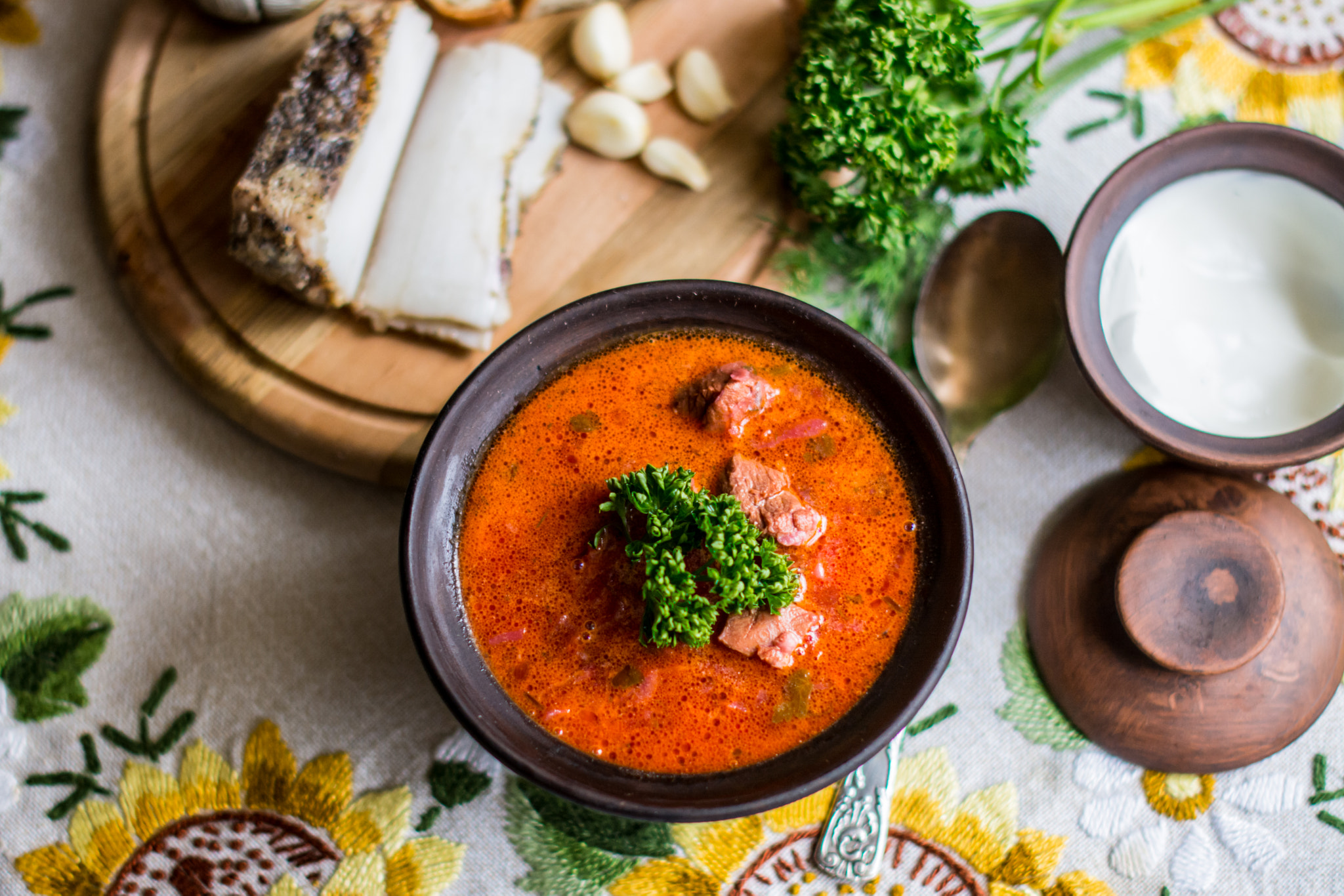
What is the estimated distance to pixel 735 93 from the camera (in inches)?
111

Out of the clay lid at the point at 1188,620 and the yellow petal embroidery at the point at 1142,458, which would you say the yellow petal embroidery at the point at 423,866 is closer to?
the clay lid at the point at 1188,620

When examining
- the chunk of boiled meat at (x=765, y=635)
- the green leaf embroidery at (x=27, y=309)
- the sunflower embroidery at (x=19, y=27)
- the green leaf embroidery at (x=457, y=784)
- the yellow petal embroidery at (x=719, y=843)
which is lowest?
the yellow petal embroidery at (x=719, y=843)

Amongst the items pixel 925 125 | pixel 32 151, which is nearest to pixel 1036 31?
pixel 925 125

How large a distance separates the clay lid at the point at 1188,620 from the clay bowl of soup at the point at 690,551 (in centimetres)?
76

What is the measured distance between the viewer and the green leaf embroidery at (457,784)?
8.60ft

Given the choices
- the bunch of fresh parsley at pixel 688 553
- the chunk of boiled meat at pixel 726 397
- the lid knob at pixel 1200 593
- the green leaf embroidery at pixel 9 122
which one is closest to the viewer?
the bunch of fresh parsley at pixel 688 553

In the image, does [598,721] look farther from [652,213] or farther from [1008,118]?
[1008,118]

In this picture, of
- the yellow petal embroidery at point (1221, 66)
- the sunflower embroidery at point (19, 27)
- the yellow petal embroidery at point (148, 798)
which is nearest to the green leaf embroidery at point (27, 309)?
the sunflower embroidery at point (19, 27)

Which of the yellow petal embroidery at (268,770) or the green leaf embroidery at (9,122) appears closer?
the yellow petal embroidery at (268,770)

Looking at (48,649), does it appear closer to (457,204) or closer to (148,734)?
(148,734)

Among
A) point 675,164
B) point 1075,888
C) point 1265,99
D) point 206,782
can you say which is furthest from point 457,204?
point 1075,888

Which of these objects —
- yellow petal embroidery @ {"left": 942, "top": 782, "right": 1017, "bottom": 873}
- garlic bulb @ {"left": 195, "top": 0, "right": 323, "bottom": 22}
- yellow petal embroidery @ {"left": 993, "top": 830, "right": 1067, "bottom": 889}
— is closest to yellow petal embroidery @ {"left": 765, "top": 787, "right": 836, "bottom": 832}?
yellow petal embroidery @ {"left": 942, "top": 782, "right": 1017, "bottom": 873}

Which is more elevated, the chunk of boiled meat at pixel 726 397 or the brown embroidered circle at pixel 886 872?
the chunk of boiled meat at pixel 726 397

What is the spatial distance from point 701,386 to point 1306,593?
5.99 feet
